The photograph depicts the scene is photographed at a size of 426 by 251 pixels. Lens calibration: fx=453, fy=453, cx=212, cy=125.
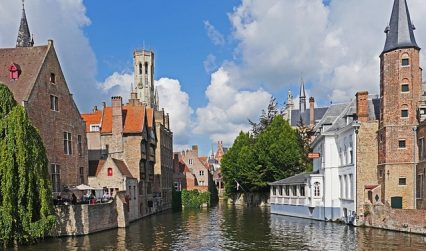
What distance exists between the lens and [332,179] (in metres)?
41.5

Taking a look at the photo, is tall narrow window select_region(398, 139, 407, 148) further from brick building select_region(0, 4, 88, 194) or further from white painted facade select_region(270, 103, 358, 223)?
brick building select_region(0, 4, 88, 194)

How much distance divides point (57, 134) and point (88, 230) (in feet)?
28.7

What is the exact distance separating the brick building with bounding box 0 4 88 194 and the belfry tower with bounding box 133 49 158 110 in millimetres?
90872

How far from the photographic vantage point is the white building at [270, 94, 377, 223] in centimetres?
3753

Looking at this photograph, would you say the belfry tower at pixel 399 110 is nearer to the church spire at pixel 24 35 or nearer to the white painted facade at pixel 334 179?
the white painted facade at pixel 334 179

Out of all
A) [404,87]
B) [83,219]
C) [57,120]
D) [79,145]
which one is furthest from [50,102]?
[404,87]

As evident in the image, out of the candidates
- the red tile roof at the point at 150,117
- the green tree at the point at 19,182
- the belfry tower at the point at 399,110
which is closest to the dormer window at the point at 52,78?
the green tree at the point at 19,182

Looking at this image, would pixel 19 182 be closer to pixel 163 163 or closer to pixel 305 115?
pixel 163 163

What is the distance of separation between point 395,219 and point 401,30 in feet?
48.3

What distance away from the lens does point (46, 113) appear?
3506cm

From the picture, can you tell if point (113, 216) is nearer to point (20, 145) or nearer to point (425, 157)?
point (20, 145)

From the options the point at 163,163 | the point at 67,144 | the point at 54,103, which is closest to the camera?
the point at 54,103

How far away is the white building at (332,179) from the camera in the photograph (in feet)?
123

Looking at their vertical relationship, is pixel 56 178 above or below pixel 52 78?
below
